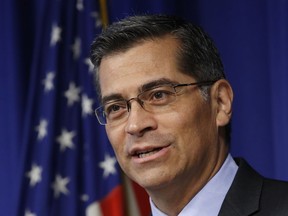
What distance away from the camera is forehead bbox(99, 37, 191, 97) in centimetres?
163

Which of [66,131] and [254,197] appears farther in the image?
[66,131]

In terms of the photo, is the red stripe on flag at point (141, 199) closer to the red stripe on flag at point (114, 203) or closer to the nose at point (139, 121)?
the red stripe on flag at point (114, 203)

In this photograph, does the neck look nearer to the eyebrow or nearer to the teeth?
the teeth

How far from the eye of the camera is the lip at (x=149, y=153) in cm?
157

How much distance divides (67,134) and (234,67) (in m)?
0.88

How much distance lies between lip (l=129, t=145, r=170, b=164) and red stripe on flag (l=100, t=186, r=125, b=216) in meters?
1.09

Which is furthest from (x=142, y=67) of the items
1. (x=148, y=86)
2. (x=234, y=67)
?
(x=234, y=67)

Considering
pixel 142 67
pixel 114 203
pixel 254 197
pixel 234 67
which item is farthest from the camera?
pixel 234 67

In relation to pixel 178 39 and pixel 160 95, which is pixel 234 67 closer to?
→ pixel 178 39

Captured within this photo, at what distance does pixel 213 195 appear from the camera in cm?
160

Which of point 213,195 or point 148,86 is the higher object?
point 148,86

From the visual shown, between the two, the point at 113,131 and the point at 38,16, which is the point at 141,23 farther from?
the point at 38,16

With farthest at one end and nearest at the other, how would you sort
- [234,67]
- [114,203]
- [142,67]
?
[234,67], [114,203], [142,67]

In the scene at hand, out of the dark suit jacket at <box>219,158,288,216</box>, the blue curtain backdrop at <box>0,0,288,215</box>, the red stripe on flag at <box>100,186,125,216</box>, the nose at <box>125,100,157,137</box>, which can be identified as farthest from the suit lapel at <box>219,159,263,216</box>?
the red stripe on flag at <box>100,186,125,216</box>
